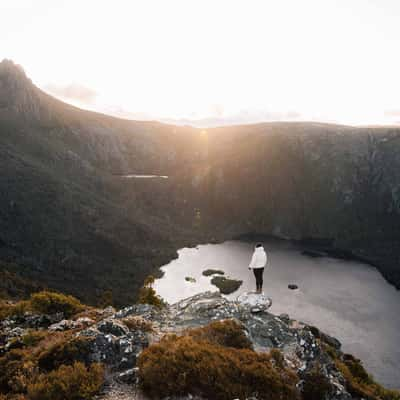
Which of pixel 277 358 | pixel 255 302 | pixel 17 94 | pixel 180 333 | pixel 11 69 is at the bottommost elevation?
pixel 180 333

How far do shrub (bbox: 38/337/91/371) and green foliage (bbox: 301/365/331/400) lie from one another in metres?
9.22

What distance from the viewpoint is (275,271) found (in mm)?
127438

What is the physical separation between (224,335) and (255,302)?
439 centimetres

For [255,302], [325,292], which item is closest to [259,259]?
[255,302]

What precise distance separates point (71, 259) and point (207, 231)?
93.9 metres

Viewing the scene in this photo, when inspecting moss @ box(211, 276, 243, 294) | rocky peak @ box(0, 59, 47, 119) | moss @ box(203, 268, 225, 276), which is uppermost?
rocky peak @ box(0, 59, 47, 119)

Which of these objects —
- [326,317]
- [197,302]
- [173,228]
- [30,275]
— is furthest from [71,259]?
[197,302]

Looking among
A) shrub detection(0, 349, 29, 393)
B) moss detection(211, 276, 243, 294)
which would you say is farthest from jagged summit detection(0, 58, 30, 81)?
shrub detection(0, 349, 29, 393)

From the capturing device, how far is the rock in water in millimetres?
18047

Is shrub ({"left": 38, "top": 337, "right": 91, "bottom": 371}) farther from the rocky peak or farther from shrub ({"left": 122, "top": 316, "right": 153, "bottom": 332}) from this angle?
the rocky peak

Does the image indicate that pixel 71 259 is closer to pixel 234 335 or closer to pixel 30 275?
pixel 30 275

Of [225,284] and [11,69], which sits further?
[11,69]

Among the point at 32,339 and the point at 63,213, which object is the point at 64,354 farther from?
the point at 63,213

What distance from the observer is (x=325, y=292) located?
10894cm
